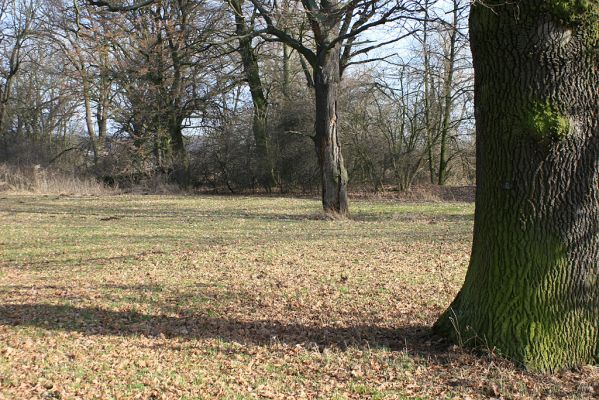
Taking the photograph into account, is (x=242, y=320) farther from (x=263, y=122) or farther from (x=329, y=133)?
(x=263, y=122)

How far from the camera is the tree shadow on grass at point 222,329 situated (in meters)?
5.41

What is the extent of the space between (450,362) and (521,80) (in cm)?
243

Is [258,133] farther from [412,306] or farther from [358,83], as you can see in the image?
[412,306]

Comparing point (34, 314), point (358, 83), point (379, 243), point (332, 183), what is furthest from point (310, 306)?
point (358, 83)

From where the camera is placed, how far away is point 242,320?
6258 mm

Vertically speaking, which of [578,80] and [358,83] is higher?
[358,83]

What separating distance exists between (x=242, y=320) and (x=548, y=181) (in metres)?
3.52

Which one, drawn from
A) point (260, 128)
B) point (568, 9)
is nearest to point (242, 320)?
point (568, 9)

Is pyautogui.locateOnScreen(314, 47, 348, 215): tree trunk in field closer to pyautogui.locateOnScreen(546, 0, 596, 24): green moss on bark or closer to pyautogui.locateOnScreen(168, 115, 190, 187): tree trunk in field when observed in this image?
pyautogui.locateOnScreen(546, 0, 596, 24): green moss on bark

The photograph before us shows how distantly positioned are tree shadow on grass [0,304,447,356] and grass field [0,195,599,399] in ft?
0.07

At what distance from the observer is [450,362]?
475 cm

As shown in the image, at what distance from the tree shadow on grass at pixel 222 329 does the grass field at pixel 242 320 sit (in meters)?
0.02

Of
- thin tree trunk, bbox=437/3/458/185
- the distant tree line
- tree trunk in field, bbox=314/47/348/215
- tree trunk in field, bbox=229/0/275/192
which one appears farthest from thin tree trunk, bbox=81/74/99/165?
thin tree trunk, bbox=437/3/458/185

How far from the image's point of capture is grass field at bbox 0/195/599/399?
4348 mm
